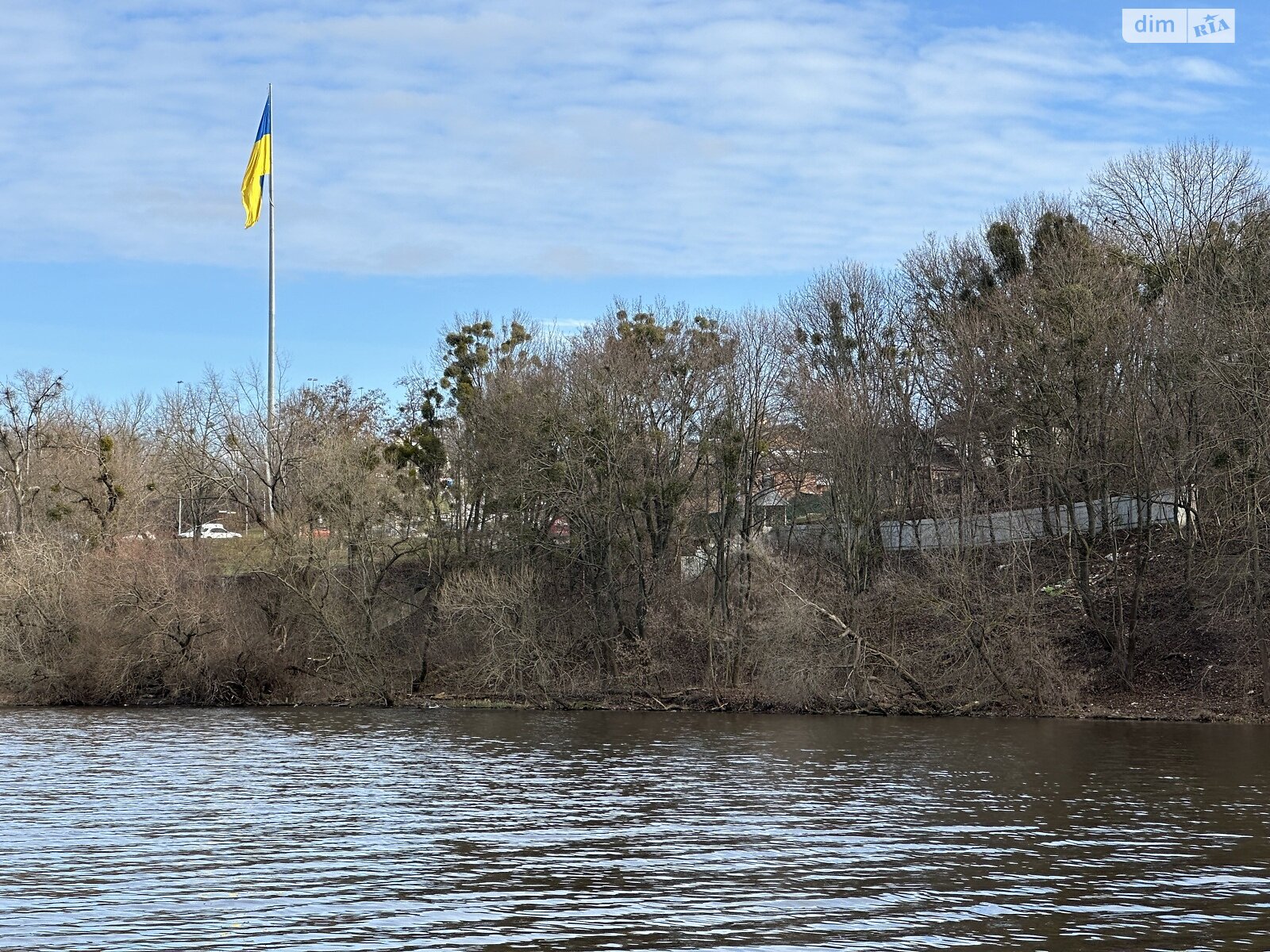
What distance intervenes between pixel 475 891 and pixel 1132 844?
1286cm

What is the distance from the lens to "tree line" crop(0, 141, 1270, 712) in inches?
1998

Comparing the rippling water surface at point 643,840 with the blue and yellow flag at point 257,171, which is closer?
the rippling water surface at point 643,840

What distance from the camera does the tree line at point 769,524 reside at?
50.8m

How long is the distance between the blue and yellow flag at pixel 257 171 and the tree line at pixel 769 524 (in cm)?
1620

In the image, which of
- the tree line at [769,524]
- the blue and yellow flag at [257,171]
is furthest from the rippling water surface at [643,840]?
the blue and yellow flag at [257,171]

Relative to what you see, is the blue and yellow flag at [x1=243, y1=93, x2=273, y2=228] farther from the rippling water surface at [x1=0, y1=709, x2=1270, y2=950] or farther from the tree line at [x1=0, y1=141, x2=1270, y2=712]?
the rippling water surface at [x1=0, y1=709, x2=1270, y2=950]

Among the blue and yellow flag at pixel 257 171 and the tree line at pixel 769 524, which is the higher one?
the blue and yellow flag at pixel 257 171

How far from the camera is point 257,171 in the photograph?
75.0m

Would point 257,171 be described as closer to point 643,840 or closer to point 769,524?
point 769,524

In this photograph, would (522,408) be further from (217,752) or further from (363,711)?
(217,752)

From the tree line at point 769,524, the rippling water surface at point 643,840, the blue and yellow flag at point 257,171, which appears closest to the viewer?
the rippling water surface at point 643,840

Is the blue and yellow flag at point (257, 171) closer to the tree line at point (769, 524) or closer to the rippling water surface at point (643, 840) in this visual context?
the tree line at point (769, 524)

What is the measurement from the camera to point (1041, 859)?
24344 mm

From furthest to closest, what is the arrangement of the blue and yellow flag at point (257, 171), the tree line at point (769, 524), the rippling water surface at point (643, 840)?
the blue and yellow flag at point (257, 171) < the tree line at point (769, 524) < the rippling water surface at point (643, 840)
